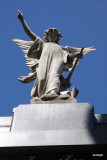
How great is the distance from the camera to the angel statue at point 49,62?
9.67 meters

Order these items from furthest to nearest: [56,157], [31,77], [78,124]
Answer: [31,77]
[78,124]
[56,157]

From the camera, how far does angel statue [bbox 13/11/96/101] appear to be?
967cm

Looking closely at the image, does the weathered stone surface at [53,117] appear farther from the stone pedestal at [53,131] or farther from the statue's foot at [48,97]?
the statue's foot at [48,97]

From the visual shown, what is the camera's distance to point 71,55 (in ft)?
36.9

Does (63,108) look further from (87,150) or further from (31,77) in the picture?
(31,77)

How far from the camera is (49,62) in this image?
34.6 feet

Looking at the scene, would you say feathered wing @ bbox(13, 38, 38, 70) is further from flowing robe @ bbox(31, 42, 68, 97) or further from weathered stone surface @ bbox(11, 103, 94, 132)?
weathered stone surface @ bbox(11, 103, 94, 132)

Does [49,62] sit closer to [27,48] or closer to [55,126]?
[27,48]

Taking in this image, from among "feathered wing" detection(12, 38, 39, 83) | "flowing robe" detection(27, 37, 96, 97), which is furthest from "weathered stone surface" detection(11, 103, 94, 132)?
"feathered wing" detection(12, 38, 39, 83)

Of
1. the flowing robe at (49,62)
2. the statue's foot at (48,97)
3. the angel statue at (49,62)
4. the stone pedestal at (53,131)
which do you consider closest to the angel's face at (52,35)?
the angel statue at (49,62)

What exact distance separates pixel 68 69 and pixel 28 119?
3076 millimetres

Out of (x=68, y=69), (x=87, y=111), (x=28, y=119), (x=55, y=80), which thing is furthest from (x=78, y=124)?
(x=68, y=69)

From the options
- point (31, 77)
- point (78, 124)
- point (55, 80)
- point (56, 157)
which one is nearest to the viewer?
point (56, 157)

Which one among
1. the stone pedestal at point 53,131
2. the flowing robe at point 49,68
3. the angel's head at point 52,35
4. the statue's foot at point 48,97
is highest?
the angel's head at point 52,35
